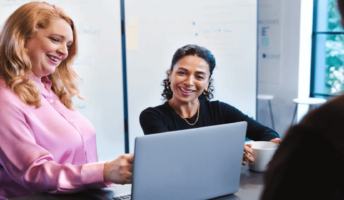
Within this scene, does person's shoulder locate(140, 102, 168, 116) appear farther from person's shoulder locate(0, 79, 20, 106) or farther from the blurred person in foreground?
the blurred person in foreground

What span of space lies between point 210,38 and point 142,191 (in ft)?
8.48

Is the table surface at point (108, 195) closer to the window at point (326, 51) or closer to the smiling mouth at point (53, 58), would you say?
the smiling mouth at point (53, 58)

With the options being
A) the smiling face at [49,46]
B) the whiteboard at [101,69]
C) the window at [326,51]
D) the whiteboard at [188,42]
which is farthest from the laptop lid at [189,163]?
the window at [326,51]

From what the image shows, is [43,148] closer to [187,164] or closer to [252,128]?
[187,164]

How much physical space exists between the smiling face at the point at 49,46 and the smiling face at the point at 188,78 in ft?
1.91

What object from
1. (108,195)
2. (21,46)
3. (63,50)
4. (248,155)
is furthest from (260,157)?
(21,46)

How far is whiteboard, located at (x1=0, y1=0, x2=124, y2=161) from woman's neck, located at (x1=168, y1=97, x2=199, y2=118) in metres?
1.04

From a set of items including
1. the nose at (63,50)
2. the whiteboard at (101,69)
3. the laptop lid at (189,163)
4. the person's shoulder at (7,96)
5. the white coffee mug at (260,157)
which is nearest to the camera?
the laptop lid at (189,163)

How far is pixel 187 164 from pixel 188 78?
2.90 ft

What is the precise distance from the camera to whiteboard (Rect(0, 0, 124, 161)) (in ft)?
9.06

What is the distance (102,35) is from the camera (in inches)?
112

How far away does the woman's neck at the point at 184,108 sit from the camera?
1943 mm

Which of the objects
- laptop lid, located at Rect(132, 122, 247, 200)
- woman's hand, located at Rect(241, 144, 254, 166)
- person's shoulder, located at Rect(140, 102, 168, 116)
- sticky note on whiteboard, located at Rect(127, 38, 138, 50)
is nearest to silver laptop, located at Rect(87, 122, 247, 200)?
laptop lid, located at Rect(132, 122, 247, 200)

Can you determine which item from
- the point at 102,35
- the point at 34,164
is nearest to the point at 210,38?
the point at 102,35
